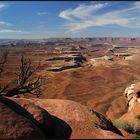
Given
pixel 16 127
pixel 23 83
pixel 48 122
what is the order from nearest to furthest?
1. pixel 16 127
2. pixel 48 122
3. pixel 23 83

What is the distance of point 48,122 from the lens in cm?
948

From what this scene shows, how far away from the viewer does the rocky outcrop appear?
26.9ft

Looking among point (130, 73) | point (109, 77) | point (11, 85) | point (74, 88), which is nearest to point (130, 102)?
point (74, 88)

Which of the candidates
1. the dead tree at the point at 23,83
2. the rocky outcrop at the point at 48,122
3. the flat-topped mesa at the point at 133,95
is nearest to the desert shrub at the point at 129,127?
the rocky outcrop at the point at 48,122

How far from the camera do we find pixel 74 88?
42250 millimetres

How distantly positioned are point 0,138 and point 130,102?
13918mm

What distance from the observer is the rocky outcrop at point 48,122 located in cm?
820

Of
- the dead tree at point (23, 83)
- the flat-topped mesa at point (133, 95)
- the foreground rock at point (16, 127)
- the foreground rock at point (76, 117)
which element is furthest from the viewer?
the flat-topped mesa at point (133, 95)

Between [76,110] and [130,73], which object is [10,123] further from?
[130,73]

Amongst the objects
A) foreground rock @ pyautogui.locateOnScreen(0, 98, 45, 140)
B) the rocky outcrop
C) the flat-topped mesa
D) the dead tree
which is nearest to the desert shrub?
the rocky outcrop

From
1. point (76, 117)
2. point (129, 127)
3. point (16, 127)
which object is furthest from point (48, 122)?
point (129, 127)

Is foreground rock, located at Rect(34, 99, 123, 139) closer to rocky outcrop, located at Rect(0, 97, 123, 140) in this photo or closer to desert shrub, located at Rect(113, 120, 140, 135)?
rocky outcrop, located at Rect(0, 97, 123, 140)

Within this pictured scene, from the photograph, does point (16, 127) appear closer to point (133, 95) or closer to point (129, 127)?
point (129, 127)

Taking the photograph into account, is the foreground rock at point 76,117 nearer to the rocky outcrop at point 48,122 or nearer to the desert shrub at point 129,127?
the rocky outcrop at point 48,122
